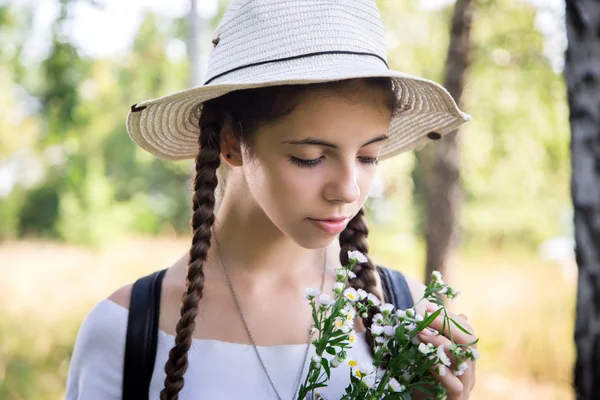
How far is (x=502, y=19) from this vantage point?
18.9 ft

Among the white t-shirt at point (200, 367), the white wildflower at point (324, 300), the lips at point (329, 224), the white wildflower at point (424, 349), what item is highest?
the lips at point (329, 224)

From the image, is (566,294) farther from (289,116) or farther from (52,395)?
(289,116)

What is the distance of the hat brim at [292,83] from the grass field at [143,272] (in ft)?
9.86

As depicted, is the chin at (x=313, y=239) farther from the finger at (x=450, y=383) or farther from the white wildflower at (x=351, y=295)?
the finger at (x=450, y=383)

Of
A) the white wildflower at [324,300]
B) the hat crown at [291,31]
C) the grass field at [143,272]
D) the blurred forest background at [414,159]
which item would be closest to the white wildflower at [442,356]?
the white wildflower at [324,300]

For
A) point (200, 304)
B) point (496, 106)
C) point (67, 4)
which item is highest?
point (67, 4)

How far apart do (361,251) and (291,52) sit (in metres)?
0.68

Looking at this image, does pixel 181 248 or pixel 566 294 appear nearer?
pixel 566 294

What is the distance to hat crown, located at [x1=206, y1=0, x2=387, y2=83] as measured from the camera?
5.15 feet

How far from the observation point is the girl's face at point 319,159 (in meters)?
1.54

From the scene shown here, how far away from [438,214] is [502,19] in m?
2.11

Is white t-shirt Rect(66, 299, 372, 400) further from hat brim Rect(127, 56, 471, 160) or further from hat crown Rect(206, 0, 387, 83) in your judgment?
hat crown Rect(206, 0, 387, 83)

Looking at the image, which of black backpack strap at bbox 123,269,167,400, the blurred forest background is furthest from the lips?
the blurred forest background

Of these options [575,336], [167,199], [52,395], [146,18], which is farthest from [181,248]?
[167,199]
